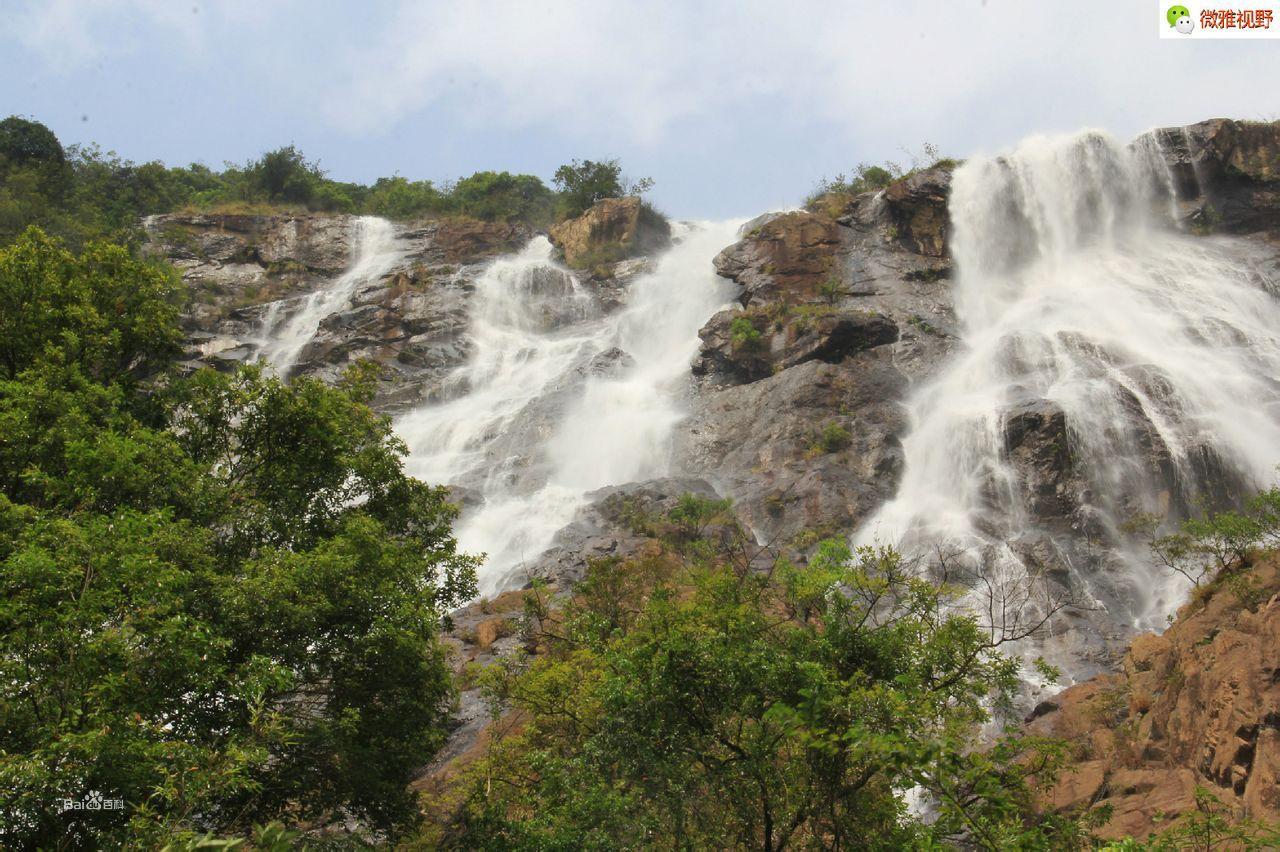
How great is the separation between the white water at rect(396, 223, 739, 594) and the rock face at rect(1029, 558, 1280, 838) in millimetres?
15747

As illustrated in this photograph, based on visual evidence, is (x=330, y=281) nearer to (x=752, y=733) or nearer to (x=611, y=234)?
(x=611, y=234)

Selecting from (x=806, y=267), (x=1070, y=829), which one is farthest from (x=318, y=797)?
(x=806, y=267)

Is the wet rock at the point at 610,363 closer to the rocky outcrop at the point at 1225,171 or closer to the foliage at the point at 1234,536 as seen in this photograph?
the foliage at the point at 1234,536

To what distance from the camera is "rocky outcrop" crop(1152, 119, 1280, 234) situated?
118 feet

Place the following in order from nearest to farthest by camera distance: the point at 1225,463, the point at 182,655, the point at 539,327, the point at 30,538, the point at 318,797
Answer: the point at 182,655 < the point at 30,538 < the point at 318,797 < the point at 1225,463 < the point at 539,327

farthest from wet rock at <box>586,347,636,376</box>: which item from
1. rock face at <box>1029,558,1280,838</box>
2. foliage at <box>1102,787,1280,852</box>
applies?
foliage at <box>1102,787,1280,852</box>

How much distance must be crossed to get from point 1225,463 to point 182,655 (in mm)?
24500

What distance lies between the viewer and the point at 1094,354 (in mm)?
28000

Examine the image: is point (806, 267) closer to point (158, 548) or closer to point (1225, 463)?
point (1225, 463)

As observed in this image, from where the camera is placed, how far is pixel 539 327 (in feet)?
146

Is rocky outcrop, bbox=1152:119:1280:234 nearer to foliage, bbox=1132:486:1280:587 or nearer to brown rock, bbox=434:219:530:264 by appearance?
foliage, bbox=1132:486:1280:587

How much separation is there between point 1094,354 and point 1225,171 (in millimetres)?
15733

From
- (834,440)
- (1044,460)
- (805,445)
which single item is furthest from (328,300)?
(1044,460)

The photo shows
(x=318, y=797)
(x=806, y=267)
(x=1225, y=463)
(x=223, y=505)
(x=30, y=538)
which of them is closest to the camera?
(x=30, y=538)
